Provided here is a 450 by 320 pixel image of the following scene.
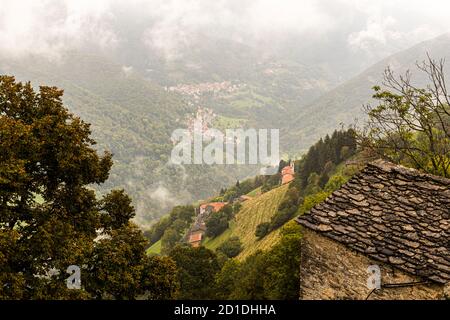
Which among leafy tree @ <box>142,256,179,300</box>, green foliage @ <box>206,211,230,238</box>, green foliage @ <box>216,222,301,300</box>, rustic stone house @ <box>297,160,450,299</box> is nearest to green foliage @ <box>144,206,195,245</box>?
green foliage @ <box>206,211,230,238</box>

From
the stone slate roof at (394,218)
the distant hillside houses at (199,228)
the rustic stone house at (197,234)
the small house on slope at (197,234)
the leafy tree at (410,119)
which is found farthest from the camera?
the distant hillside houses at (199,228)

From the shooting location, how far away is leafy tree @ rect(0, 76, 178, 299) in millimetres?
13484

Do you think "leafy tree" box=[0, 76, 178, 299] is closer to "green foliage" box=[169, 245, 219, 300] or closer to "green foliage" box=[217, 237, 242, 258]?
"green foliage" box=[169, 245, 219, 300]

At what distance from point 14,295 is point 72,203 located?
202 inches

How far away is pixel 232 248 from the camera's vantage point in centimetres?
9025

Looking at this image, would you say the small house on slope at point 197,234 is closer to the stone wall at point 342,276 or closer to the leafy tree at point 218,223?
the leafy tree at point 218,223

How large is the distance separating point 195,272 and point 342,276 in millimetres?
33556

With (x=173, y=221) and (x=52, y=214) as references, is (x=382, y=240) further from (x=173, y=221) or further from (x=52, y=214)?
(x=173, y=221)

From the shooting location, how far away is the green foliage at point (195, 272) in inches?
1613

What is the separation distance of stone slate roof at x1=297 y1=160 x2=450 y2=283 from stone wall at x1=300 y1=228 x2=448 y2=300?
27cm

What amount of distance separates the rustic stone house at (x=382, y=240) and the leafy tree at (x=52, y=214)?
781cm

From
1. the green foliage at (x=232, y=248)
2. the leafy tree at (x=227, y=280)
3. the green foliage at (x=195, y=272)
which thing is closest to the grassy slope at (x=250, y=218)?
the green foliage at (x=232, y=248)
